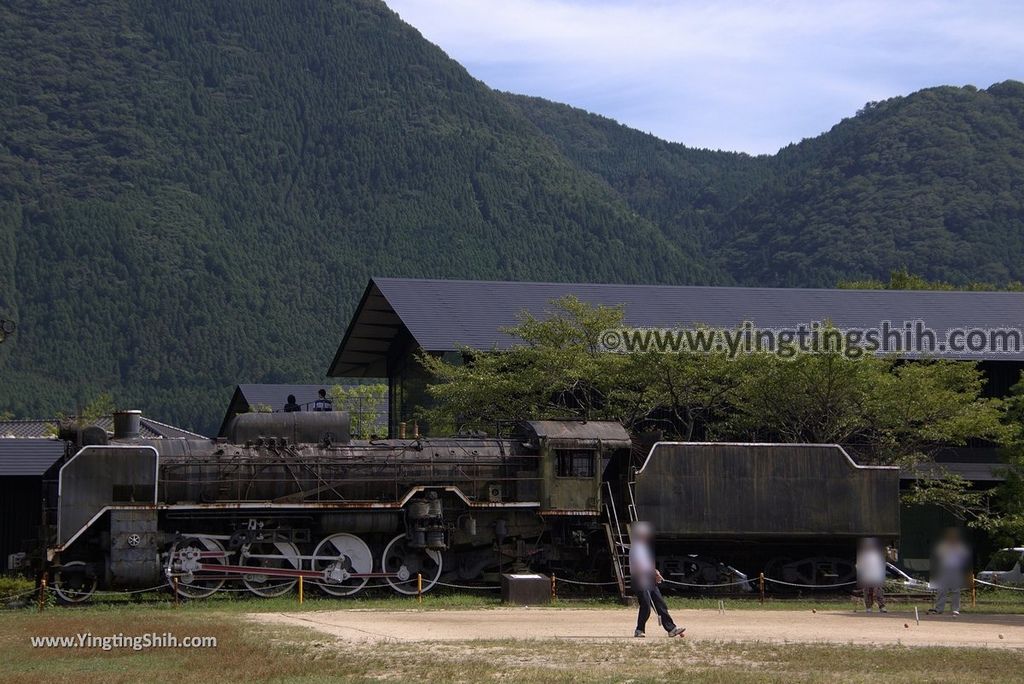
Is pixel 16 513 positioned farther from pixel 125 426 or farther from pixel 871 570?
pixel 871 570

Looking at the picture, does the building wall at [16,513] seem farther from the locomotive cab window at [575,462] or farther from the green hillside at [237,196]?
the green hillside at [237,196]

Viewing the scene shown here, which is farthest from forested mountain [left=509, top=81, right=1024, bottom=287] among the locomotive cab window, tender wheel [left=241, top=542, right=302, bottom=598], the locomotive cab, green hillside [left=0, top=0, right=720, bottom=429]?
tender wheel [left=241, top=542, right=302, bottom=598]

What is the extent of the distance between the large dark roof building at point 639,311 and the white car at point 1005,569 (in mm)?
6097

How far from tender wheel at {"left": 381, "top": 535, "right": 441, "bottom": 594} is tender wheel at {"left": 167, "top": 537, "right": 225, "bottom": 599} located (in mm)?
3269

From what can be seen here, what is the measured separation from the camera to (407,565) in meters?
26.7

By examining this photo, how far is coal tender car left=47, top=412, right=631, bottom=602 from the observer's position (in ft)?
81.9

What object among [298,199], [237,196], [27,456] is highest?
[298,199]

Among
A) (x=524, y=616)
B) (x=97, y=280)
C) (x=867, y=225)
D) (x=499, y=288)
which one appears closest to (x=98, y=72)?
(x=97, y=280)

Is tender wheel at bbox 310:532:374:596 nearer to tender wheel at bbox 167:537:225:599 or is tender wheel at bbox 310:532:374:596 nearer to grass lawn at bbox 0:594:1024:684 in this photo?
tender wheel at bbox 167:537:225:599

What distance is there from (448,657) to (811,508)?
13.1 m

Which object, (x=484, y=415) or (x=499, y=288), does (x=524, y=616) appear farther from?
(x=499, y=288)

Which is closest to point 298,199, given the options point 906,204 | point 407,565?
point 906,204

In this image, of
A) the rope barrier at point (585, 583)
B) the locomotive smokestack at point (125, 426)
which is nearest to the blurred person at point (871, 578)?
the rope barrier at point (585, 583)

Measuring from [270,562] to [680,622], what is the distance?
28.2 feet
